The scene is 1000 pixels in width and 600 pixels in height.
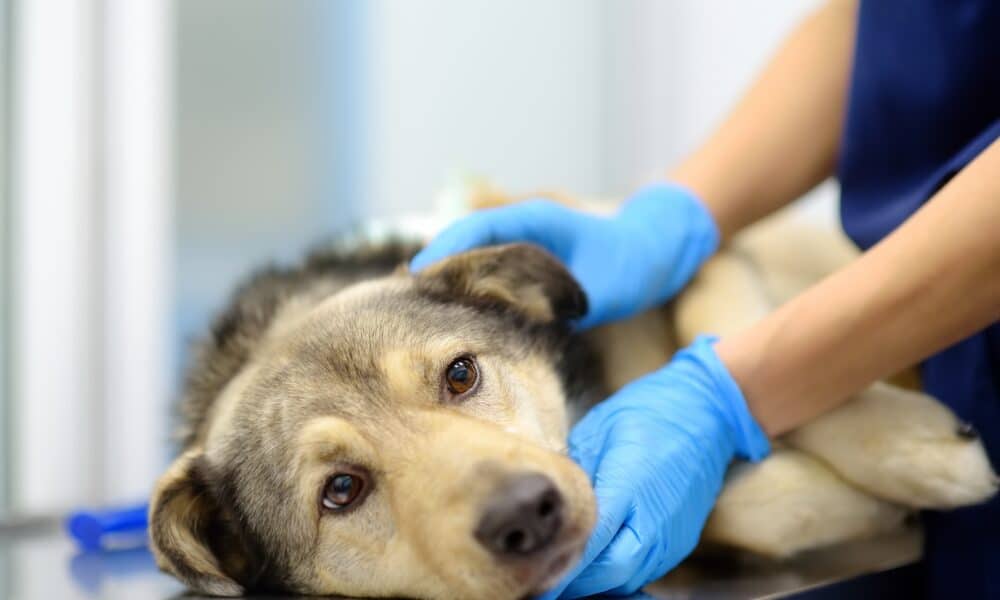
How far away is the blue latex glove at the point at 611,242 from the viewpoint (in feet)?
5.84

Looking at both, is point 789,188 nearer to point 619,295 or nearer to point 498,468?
point 619,295

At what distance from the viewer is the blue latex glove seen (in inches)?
70.1

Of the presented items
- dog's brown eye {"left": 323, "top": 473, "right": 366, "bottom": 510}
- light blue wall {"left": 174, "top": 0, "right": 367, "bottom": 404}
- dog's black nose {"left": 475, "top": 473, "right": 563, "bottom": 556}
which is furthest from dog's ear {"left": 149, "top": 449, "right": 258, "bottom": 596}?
light blue wall {"left": 174, "top": 0, "right": 367, "bottom": 404}

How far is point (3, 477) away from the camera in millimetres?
2768

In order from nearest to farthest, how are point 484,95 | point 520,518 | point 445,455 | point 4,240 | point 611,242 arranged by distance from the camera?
point 520,518 < point 445,455 < point 611,242 < point 4,240 < point 484,95

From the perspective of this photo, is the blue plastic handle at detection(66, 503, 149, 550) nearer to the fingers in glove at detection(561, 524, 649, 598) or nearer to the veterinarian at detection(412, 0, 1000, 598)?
the veterinarian at detection(412, 0, 1000, 598)

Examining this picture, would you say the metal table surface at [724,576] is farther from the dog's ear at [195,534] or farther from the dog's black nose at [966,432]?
the dog's black nose at [966,432]

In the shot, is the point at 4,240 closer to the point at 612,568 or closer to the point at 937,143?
the point at 612,568

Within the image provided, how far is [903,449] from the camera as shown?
1.49m

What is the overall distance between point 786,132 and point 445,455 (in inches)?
47.9

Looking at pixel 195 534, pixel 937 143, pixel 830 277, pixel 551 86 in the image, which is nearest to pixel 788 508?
pixel 830 277

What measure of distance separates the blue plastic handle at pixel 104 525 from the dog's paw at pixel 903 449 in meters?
1.42

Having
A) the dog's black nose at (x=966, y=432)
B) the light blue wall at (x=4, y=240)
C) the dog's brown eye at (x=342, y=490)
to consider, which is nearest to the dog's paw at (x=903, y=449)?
the dog's black nose at (x=966, y=432)

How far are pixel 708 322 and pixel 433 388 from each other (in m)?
0.70
